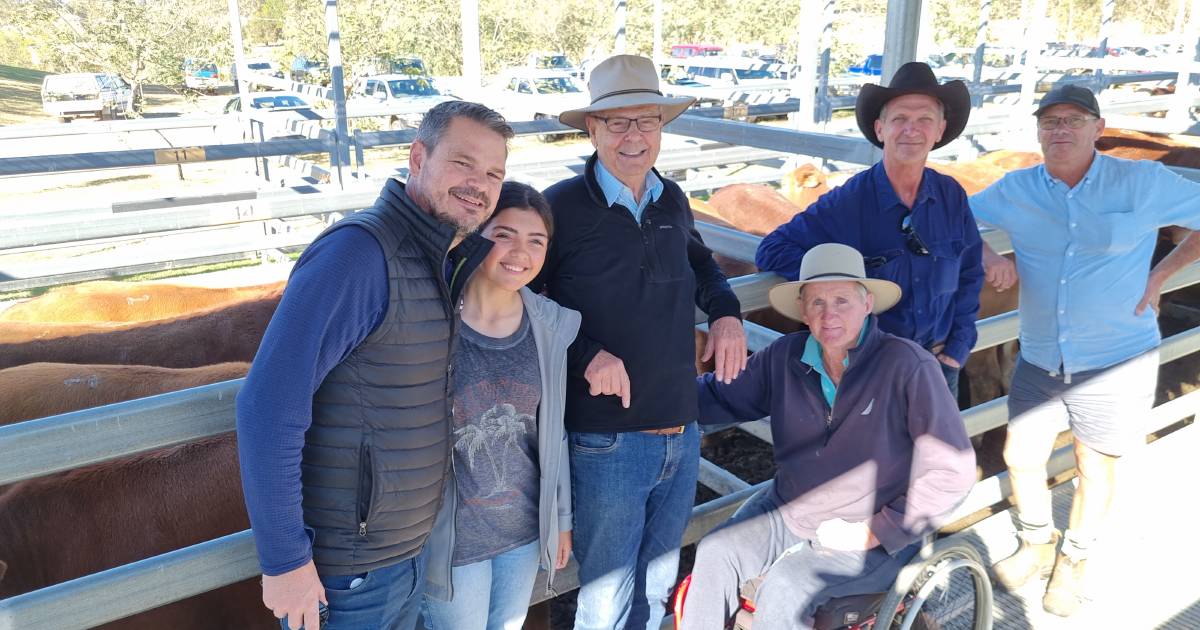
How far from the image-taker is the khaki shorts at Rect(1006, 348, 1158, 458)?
3277mm

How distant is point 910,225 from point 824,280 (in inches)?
16.8

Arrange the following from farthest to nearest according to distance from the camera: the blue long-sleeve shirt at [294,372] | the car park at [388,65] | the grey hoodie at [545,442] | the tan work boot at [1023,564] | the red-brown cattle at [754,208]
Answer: the car park at [388,65] < the red-brown cattle at [754,208] < the tan work boot at [1023,564] < the grey hoodie at [545,442] < the blue long-sleeve shirt at [294,372]

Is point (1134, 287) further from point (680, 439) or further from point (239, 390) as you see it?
point (239, 390)

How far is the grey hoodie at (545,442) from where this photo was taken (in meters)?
1.91

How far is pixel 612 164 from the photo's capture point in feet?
7.24

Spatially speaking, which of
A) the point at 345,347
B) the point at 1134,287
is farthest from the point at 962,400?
the point at 345,347

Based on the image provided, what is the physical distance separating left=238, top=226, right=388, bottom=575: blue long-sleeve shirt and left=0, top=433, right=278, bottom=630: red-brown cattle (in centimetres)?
154

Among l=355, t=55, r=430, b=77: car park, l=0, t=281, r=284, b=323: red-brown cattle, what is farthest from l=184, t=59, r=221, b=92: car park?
l=0, t=281, r=284, b=323: red-brown cattle

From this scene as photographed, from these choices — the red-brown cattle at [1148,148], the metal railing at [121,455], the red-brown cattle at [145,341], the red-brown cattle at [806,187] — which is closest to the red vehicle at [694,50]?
the red-brown cattle at [1148,148]

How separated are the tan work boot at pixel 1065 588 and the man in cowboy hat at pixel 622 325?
184cm

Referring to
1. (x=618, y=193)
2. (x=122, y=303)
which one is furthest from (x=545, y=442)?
(x=122, y=303)

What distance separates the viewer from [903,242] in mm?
2676

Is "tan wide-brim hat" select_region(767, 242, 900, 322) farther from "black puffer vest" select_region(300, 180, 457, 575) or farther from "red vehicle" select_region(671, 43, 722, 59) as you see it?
"red vehicle" select_region(671, 43, 722, 59)

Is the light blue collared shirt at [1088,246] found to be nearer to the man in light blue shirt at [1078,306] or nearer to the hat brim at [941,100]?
the man in light blue shirt at [1078,306]
